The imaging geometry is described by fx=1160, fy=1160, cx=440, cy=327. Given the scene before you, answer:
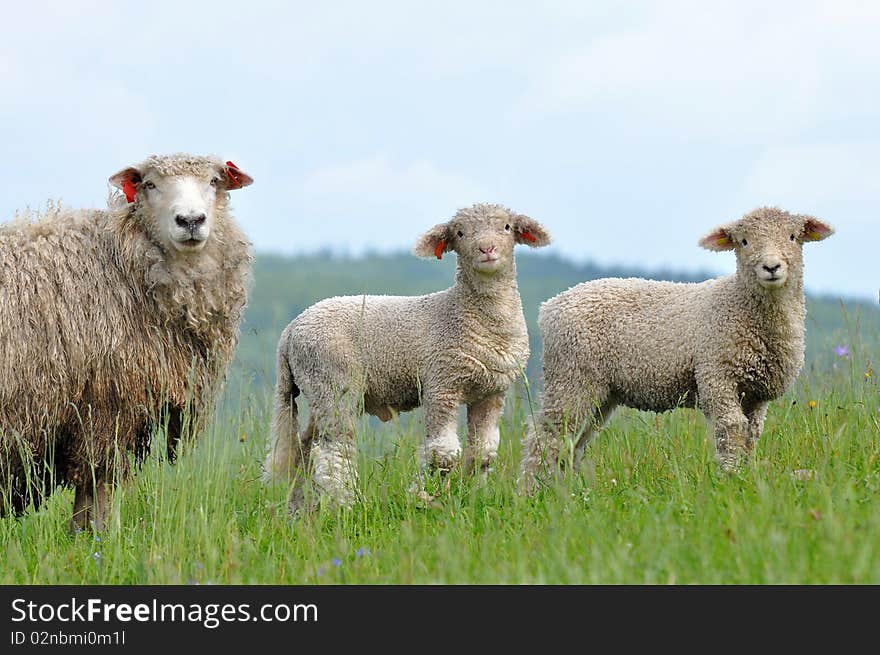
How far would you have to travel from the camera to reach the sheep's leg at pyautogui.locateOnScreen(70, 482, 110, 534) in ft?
21.6

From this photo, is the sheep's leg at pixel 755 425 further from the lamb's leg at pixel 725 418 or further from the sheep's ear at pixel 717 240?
the sheep's ear at pixel 717 240

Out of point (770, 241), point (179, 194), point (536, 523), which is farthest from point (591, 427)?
point (179, 194)

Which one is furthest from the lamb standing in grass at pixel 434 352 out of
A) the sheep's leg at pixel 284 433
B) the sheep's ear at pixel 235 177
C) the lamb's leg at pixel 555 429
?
the sheep's ear at pixel 235 177

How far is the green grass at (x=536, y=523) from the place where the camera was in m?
4.13

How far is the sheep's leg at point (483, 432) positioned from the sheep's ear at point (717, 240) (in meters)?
1.41

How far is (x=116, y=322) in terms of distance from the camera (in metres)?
6.46

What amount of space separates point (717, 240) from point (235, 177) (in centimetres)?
279

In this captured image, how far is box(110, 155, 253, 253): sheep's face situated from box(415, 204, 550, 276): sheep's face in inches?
47.8

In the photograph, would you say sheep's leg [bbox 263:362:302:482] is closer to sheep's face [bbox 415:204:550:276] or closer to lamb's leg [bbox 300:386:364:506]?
lamb's leg [bbox 300:386:364:506]

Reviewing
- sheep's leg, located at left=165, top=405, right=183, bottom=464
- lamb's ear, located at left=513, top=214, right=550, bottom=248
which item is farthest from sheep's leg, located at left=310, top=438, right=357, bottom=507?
lamb's ear, located at left=513, top=214, right=550, bottom=248

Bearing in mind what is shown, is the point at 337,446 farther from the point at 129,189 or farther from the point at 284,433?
the point at 129,189

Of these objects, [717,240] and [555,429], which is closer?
[717,240]

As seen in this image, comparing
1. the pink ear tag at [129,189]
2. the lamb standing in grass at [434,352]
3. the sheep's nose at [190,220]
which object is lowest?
the lamb standing in grass at [434,352]
